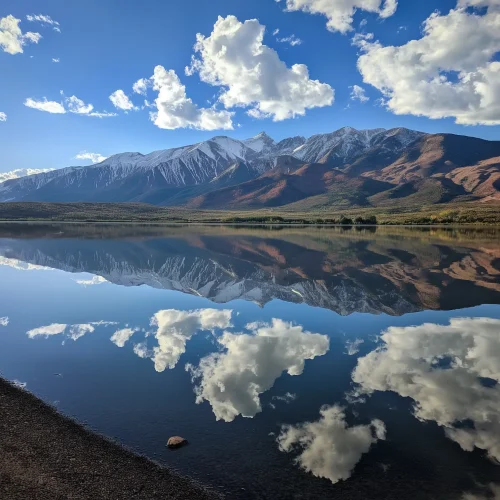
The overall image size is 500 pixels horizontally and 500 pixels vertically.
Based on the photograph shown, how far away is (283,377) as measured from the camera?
1842cm

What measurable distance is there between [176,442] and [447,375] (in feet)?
41.6

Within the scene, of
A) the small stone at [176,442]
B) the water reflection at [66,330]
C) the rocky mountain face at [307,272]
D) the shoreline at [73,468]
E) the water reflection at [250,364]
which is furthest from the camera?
the rocky mountain face at [307,272]

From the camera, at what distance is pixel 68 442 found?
1243 cm

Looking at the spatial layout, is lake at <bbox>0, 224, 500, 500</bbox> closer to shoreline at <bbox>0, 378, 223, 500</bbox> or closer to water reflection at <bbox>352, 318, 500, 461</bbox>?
water reflection at <bbox>352, 318, 500, 461</bbox>

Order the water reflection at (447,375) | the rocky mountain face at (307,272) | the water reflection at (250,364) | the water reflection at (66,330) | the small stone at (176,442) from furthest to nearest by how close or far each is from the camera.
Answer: the rocky mountain face at (307,272) < the water reflection at (66,330) < the water reflection at (250,364) < the water reflection at (447,375) < the small stone at (176,442)

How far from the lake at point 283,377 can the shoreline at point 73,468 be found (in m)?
0.64

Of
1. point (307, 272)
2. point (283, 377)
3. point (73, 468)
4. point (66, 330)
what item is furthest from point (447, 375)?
point (307, 272)

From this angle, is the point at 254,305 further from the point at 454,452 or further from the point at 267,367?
the point at 454,452

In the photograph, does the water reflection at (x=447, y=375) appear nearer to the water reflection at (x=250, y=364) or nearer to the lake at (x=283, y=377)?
the lake at (x=283, y=377)

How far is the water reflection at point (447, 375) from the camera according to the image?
1428 centimetres

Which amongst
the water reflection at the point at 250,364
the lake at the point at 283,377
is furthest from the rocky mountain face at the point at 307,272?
→ the water reflection at the point at 250,364

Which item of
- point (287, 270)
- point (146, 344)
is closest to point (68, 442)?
point (146, 344)

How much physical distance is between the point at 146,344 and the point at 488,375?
17.1 meters

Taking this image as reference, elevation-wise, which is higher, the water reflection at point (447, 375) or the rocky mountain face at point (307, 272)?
the water reflection at point (447, 375)
